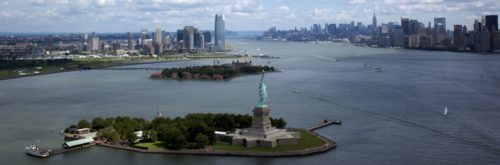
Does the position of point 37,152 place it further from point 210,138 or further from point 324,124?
point 324,124

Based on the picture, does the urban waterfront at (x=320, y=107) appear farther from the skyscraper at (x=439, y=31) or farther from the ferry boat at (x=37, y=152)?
the skyscraper at (x=439, y=31)

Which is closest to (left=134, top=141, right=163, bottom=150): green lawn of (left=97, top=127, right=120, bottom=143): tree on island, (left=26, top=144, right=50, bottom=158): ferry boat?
(left=97, top=127, right=120, bottom=143): tree on island

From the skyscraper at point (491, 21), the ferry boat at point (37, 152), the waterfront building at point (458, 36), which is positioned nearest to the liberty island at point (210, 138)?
the ferry boat at point (37, 152)

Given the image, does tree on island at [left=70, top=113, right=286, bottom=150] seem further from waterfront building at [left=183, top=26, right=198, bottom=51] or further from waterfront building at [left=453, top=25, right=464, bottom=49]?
waterfront building at [left=453, top=25, right=464, bottom=49]

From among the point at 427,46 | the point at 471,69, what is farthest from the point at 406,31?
the point at 471,69

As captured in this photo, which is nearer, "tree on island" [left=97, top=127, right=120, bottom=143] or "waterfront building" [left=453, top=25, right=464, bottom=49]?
"tree on island" [left=97, top=127, right=120, bottom=143]

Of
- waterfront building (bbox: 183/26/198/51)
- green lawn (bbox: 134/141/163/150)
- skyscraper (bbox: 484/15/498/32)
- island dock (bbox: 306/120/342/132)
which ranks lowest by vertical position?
green lawn (bbox: 134/141/163/150)
